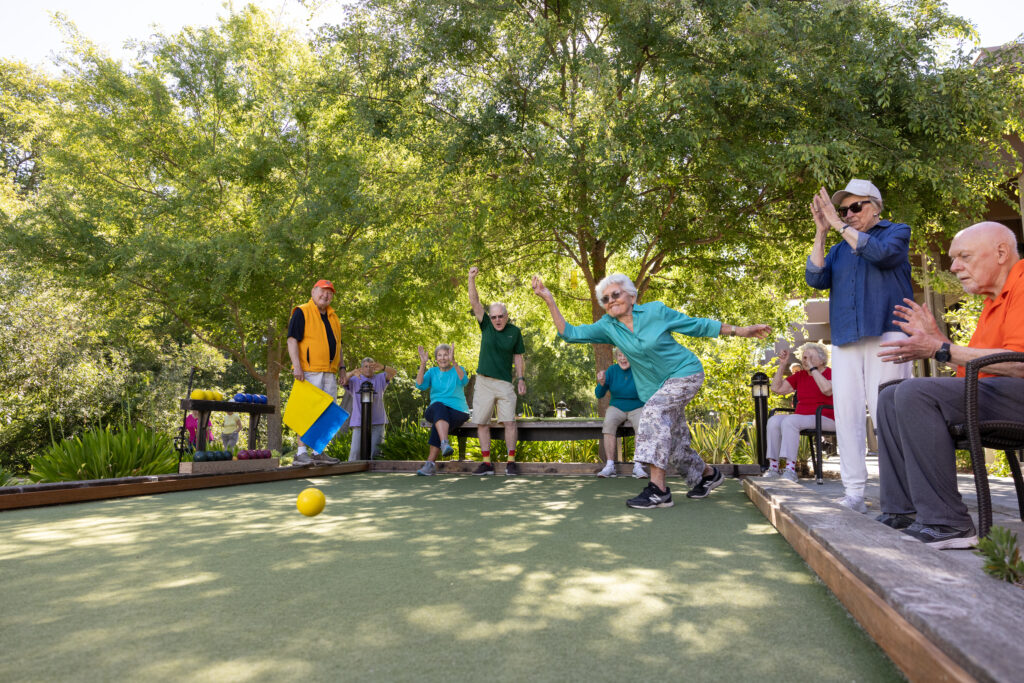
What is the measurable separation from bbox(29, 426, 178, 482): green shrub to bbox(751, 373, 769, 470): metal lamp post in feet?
23.0

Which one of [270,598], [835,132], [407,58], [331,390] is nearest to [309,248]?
[407,58]

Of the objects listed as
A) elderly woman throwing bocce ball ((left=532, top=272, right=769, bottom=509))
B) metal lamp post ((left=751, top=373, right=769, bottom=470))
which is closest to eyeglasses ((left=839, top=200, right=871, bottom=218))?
elderly woman throwing bocce ball ((left=532, top=272, right=769, bottom=509))

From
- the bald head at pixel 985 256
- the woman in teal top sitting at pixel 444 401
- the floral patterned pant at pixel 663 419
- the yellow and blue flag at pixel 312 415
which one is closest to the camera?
the bald head at pixel 985 256

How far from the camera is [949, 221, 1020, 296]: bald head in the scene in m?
3.15

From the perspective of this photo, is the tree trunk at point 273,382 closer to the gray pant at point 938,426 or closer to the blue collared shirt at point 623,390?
the blue collared shirt at point 623,390

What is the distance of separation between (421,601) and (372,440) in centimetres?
797

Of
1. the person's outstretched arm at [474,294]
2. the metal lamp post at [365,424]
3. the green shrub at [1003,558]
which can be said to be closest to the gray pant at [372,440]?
the metal lamp post at [365,424]

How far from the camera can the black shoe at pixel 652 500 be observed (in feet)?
17.1

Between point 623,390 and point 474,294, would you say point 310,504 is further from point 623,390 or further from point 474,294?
point 623,390

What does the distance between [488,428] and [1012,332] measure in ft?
21.8

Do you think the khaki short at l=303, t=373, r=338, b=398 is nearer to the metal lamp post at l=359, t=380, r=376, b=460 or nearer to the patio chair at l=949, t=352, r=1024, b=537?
the metal lamp post at l=359, t=380, r=376, b=460

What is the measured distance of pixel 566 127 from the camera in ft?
30.6

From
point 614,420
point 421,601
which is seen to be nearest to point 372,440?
point 614,420

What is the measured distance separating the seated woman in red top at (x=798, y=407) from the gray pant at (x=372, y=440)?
18.2 feet
